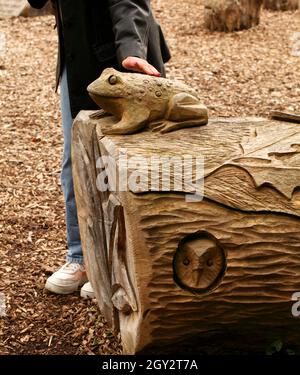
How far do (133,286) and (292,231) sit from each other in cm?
55

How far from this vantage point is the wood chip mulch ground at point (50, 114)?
10.1 ft

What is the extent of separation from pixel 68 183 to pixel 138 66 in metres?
0.75

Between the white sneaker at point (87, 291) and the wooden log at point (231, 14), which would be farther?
the wooden log at point (231, 14)

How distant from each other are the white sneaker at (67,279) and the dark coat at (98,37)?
2.57ft

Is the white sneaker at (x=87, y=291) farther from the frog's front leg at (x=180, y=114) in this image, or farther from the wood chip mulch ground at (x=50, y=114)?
the frog's front leg at (x=180, y=114)

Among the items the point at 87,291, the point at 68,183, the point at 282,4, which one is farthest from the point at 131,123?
the point at 282,4

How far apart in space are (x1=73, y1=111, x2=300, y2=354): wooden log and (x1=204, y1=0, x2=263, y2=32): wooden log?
16.4ft

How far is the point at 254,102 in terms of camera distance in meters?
5.63

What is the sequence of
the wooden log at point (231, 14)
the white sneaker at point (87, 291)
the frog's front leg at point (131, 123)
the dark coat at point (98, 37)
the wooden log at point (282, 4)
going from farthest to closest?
Answer: the wooden log at point (282, 4) < the wooden log at point (231, 14) < the white sneaker at point (87, 291) < the dark coat at point (98, 37) < the frog's front leg at point (131, 123)

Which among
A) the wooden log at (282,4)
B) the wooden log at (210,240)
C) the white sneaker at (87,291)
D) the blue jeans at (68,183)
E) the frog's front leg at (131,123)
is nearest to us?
the wooden log at (210,240)

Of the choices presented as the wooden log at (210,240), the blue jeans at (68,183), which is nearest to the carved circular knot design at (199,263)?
the wooden log at (210,240)

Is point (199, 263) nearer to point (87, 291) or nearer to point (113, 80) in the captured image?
point (113, 80)
